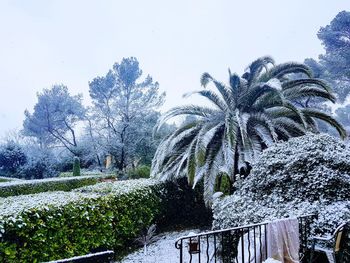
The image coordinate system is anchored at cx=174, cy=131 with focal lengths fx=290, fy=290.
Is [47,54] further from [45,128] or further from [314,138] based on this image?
[314,138]

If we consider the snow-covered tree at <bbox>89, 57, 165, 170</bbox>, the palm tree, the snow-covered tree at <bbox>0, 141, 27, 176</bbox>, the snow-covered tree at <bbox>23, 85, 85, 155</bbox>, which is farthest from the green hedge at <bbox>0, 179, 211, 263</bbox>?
the snow-covered tree at <bbox>23, 85, 85, 155</bbox>

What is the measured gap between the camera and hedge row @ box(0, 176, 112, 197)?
36.8 ft

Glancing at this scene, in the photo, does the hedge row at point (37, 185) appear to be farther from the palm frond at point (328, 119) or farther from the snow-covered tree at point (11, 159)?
the palm frond at point (328, 119)

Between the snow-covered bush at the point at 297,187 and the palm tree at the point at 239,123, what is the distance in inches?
48.0

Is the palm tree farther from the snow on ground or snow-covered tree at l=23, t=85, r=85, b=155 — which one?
snow-covered tree at l=23, t=85, r=85, b=155

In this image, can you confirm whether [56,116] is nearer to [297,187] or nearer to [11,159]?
[11,159]

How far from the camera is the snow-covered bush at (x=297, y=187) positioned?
509 centimetres

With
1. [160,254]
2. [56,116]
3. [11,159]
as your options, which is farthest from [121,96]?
[160,254]

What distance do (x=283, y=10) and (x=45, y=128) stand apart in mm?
21298

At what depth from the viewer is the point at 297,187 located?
19.0 ft

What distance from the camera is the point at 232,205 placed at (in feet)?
20.2

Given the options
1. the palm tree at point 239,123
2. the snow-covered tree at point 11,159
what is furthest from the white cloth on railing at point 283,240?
the snow-covered tree at point 11,159

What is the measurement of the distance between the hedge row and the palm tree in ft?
19.7

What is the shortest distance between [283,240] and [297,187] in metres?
2.12
